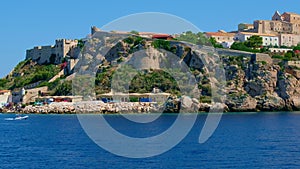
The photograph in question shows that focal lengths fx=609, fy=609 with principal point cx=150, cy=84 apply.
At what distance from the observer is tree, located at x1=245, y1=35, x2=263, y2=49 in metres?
70.1

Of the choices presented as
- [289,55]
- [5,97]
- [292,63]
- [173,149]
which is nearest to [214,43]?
[289,55]

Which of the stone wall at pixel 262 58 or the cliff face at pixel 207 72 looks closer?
the cliff face at pixel 207 72

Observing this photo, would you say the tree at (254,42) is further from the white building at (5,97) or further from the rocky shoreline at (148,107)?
the white building at (5,97)

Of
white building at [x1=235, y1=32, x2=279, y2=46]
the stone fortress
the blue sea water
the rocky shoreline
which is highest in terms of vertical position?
white building at [x1=235, y1=32, x2=279, y2=46]

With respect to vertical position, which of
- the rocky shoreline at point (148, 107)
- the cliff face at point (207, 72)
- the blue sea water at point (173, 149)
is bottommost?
the blue sea water at point (173, 149)

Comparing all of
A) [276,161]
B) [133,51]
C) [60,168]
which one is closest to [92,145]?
[60,168]

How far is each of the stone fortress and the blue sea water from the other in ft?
107

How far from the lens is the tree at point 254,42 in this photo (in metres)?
70.1

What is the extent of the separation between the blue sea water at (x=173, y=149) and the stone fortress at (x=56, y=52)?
32.6 m

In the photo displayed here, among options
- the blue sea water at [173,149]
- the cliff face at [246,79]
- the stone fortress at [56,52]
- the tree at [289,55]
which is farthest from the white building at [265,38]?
the blue sea water at [173,149]

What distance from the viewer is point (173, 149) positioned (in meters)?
27.8

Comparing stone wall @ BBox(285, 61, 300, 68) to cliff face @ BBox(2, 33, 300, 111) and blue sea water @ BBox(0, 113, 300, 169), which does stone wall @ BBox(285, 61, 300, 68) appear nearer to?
cliff face @ BBox(2, 33, 300, 111)

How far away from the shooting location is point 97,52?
67750 mm

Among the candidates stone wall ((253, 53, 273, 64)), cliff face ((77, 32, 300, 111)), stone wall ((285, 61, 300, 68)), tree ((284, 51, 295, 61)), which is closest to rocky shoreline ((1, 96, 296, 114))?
cliff face ((77, 32, 300, 111))
